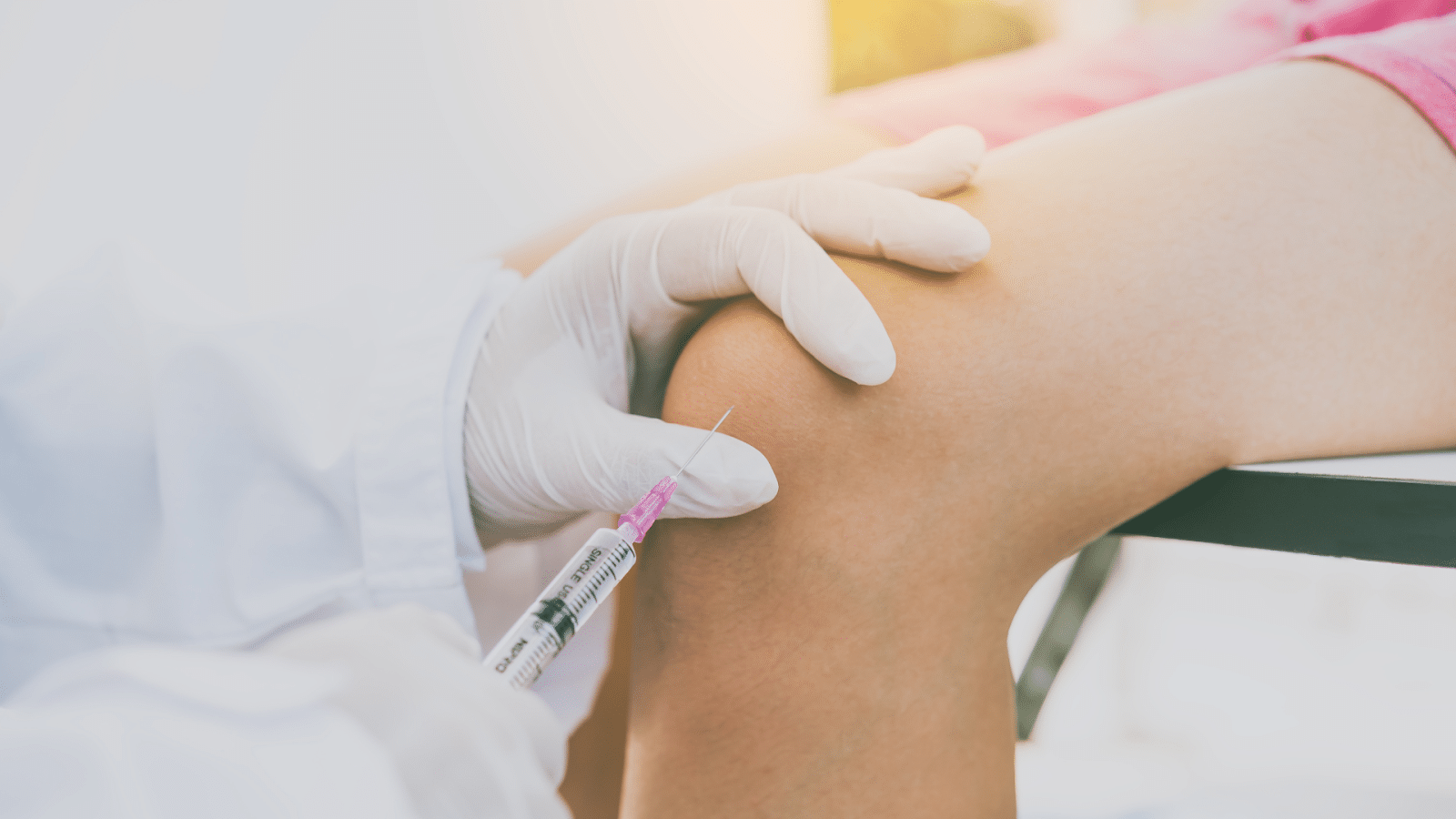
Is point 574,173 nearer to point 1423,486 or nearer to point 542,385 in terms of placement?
point 542,385

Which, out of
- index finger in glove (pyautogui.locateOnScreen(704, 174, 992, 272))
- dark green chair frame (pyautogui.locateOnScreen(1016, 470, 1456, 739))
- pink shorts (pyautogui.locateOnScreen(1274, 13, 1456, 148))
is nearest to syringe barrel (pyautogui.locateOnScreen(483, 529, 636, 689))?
index finger in glove (pyautogui.locateOnScreen(704, 174, 992, 272))

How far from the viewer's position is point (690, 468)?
54 cm

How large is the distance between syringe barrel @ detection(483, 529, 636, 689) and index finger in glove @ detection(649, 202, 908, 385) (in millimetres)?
210

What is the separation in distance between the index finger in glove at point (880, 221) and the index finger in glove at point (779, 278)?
5cm

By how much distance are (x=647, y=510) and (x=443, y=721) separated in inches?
8.0

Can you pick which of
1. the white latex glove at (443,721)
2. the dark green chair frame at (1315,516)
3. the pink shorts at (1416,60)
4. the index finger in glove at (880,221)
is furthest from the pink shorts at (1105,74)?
the white latex glove at (443,721)

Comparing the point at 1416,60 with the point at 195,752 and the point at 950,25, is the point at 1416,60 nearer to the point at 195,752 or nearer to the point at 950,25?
the point at 195,752

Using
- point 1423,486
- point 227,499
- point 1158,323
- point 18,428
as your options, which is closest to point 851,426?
point 1158,323

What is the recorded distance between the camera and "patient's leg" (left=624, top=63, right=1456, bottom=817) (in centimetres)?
56

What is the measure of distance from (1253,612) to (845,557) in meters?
1.04

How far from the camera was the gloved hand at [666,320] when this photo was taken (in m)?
0.54

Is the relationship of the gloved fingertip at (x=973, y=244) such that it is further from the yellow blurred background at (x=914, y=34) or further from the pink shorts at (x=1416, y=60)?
the yellow blurred background at (x=914, y=34)

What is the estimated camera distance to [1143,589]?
132cm

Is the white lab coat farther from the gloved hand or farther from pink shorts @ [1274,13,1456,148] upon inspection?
pink shorts @ [1274,13,1456,148]
